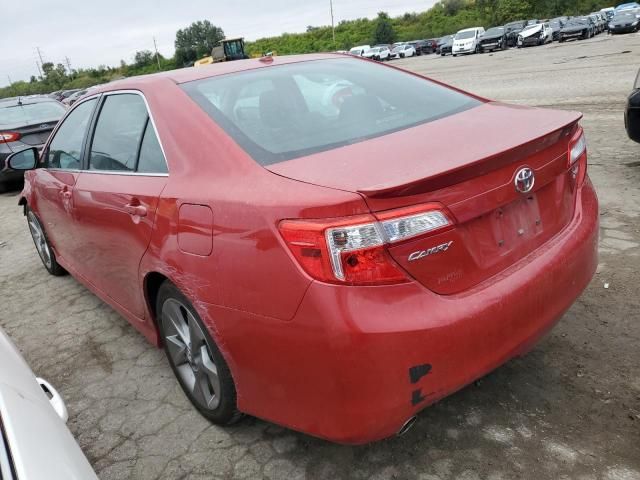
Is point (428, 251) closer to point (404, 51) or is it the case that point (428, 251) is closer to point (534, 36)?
point (534, 36)

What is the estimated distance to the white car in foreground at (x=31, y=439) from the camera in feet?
3.84

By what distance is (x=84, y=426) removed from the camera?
2770mm

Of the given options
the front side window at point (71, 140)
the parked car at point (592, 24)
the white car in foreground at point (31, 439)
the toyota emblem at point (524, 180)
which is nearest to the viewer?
the white car in foreground at point (31, 439)

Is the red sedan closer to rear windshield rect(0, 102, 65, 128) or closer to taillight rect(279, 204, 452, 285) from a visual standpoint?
taillight rect(279, 204, 452, 285)

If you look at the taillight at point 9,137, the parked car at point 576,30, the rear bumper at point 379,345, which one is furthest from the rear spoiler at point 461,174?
the parked car at point 576,30

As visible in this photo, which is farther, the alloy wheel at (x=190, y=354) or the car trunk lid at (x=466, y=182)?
the alloy wheel at (x=190, y=354)

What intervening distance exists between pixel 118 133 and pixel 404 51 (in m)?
54.0

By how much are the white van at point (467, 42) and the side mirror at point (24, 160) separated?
128ft

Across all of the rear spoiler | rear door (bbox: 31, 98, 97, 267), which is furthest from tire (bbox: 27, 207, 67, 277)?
the rear spoiler

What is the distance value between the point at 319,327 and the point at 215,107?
1163 millimetres

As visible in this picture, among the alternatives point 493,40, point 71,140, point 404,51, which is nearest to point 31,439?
point 71,140

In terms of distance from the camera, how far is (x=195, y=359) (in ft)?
8.15

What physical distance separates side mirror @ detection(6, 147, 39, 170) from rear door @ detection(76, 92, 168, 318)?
107 centimetres

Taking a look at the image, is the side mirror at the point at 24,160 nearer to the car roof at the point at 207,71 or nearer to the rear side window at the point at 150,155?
the car roof at the point at 207,71
